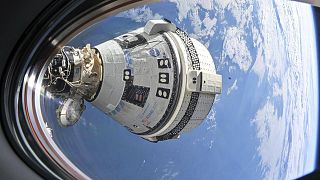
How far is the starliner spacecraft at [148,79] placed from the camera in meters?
2.08

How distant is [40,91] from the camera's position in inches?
48.4

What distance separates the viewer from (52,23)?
3.10ft

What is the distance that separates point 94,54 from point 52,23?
1108 mm

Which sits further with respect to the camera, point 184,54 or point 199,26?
point 199,26

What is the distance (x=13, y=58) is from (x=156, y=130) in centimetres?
149

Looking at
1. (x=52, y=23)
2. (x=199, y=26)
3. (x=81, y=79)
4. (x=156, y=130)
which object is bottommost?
(x=156, y=130)

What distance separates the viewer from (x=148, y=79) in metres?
2.10

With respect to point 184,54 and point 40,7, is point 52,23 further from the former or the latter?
point 184,54

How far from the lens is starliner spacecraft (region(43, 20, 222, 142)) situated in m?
2.08

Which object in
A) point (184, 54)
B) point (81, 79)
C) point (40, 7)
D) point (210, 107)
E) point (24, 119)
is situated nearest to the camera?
point (40, 7)

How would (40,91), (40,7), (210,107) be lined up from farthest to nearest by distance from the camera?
(210,107) < (40,91) < (40,7)

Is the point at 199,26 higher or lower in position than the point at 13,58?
higher

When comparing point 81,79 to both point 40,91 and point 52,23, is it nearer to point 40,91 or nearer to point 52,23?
point 40,91

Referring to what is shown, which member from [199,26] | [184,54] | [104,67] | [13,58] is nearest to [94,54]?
[104,67]
